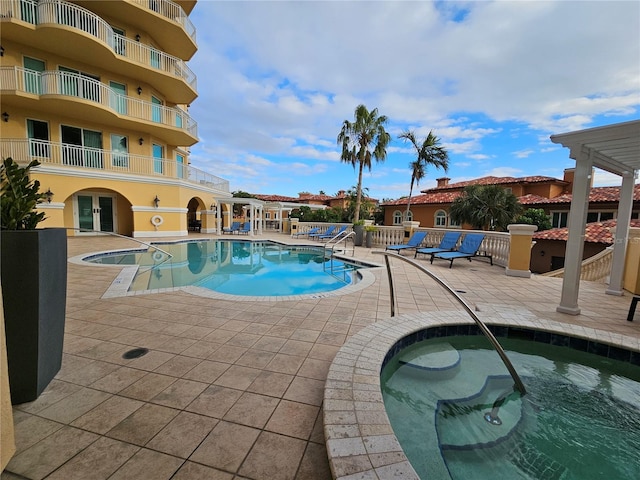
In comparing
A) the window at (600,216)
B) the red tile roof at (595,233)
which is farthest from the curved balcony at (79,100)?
the window at (600,216)

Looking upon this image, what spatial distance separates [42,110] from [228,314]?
54.1 feet

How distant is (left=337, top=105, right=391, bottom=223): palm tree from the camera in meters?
17.4

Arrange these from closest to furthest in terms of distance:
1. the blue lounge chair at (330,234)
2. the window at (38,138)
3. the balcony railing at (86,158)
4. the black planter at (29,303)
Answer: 1. the black planter at (29,303)
2. the balcony railing at (86,158)
3. the window at (38,138)
4. the blue lounge chair at (330,234)

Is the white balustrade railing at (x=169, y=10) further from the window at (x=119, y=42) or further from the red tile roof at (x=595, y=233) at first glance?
the red tile roof at (x=595, y=233)

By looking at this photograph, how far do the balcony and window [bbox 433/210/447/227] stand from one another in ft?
72.9

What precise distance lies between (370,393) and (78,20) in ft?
60.4

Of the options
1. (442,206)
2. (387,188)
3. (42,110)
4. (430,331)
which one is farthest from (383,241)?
(387,188)

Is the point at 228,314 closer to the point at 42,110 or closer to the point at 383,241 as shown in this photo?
the point at 383,241

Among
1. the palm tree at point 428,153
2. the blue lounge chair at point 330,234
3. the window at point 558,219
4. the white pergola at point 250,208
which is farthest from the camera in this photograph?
the palm tree at point 428,153

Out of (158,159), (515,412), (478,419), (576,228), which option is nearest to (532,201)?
(576,228)

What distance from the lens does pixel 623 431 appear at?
7.64 ft

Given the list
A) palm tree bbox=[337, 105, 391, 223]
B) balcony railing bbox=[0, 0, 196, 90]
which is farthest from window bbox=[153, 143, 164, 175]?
palm tree bbox=[337, 105, 391, 223]

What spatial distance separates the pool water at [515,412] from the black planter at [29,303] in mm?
2834

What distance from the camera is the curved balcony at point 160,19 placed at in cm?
1341
